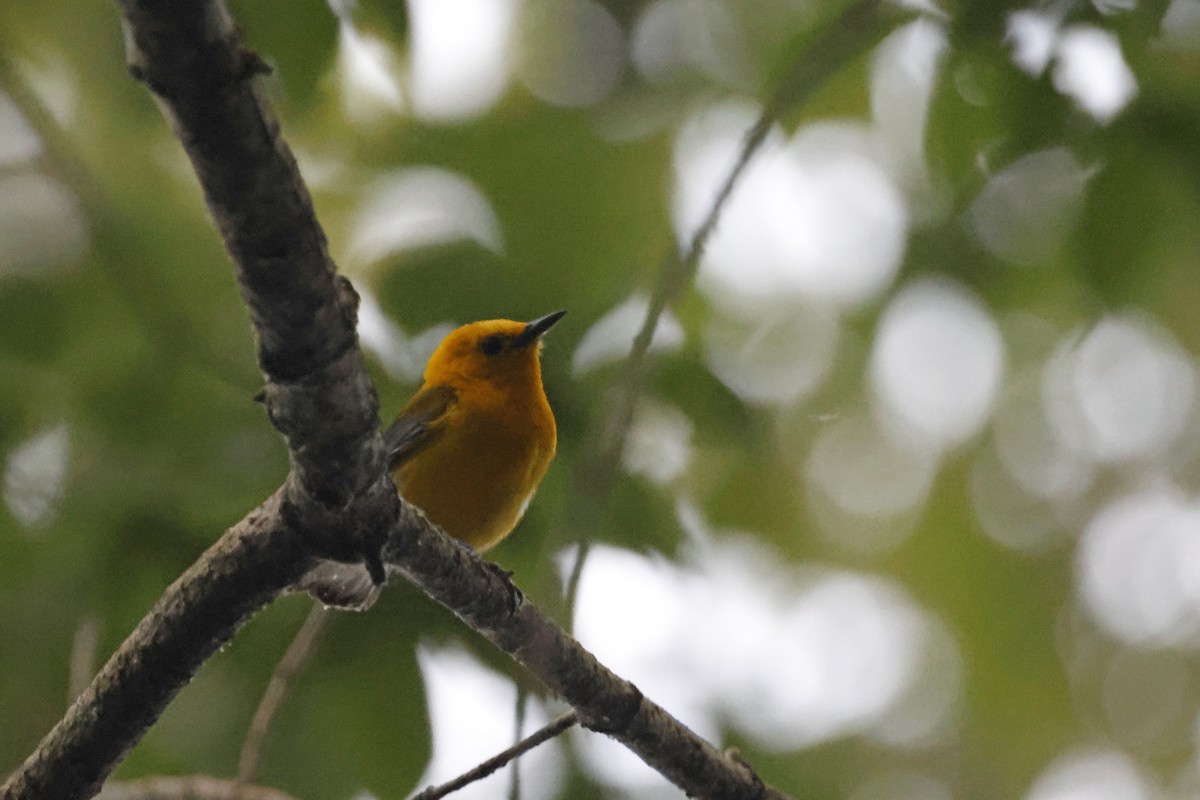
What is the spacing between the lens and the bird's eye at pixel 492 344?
5680mm

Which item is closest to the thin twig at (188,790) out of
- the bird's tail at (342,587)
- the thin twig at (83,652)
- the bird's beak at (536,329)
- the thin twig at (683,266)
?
the thin twig at (83,652)

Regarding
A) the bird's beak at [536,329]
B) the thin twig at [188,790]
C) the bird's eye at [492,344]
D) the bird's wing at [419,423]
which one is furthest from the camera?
the bird's eye at [492,344]

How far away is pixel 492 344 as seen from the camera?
5730mm

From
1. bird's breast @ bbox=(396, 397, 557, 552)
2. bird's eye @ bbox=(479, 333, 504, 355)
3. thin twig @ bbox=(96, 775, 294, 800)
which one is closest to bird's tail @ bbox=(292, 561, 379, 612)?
thin twig @ bbox=(96, 775, 294, 800)

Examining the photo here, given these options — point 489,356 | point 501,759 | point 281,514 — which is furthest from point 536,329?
point 281,514

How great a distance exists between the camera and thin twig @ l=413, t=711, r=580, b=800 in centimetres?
273

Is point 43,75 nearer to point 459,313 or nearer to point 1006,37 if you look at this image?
point 459,313

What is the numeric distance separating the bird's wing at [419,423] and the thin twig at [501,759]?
1.51 metres

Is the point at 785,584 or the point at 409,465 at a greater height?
the point at 409,465

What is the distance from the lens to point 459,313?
132 inches

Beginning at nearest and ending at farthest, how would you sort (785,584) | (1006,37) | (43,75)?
(1006,37), (43,75), (785,584)

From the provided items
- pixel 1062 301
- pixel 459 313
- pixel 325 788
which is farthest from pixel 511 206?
pixel 1062 301

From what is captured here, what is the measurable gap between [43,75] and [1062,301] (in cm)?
372

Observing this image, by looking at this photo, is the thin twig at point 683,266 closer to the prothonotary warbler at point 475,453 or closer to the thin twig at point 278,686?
the thin twig at point 278,686
